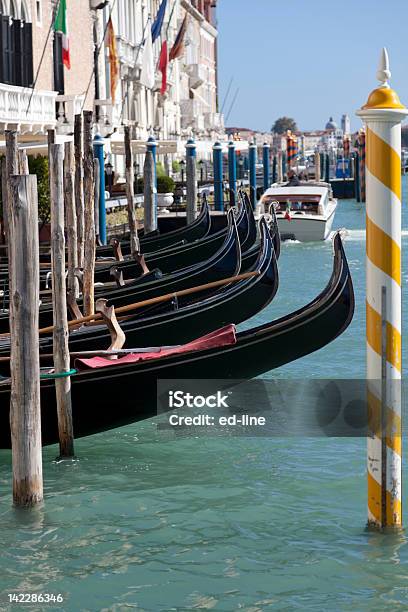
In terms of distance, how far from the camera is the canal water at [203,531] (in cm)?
429

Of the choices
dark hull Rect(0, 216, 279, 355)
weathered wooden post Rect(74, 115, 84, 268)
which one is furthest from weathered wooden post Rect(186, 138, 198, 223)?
dark hull Rect(0, 216, 279, 355)

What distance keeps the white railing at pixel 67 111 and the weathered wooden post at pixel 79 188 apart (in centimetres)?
504

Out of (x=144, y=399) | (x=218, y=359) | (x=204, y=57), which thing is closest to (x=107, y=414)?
(x=144, y=399)

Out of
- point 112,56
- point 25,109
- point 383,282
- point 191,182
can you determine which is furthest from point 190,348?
point 112,56

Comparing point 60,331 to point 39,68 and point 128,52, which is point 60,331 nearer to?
point 39,68

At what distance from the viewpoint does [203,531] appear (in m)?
4.92

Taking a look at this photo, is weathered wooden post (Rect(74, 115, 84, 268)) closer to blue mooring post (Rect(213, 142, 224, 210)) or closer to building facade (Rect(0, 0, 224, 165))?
building facade (Rect(0, 0, 224, 165))

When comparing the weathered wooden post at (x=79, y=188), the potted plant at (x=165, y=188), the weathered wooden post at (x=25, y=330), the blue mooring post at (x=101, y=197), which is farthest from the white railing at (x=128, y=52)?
the weathered wooden post at (x=25, y=330)

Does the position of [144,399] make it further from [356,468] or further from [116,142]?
[116,142]

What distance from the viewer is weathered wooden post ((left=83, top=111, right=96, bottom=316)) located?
8000 millimetres

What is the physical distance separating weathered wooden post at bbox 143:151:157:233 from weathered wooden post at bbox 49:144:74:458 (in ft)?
28.1

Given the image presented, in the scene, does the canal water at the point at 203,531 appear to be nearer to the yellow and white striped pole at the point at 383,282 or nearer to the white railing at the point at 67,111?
the yellow and white striped pole at the point at 383,282

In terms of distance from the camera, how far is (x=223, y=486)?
219 inches
